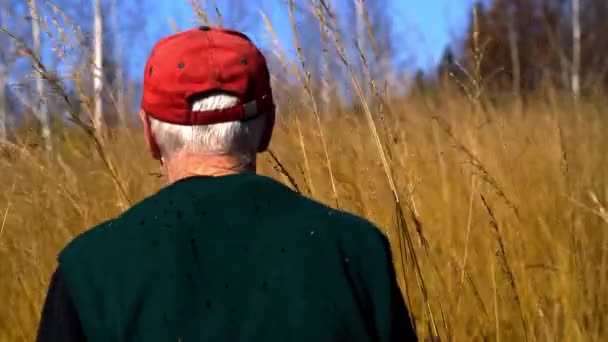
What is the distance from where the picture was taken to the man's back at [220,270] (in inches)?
39.4

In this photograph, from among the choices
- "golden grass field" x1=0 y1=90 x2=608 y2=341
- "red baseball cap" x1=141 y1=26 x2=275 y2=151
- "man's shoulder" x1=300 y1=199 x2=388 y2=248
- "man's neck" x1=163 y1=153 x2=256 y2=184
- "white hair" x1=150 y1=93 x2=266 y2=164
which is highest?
"red baseball cap" x1=141 y1=26 x2=275 y2=151

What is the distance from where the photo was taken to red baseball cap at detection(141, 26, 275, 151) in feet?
3.71

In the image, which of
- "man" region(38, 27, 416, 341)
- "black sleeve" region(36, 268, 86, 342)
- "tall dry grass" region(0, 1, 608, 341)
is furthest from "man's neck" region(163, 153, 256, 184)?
"tall dry grass" region(0, 1, 608, 341)

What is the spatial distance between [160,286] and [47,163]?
1711 mm

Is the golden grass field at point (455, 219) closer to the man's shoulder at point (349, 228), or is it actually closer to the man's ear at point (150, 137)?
the man's shoulder at point (349, 228)

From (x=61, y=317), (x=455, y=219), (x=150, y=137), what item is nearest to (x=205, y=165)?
(x=150, y=137)

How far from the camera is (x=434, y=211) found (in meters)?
2.79

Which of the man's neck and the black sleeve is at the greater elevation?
the man's neck

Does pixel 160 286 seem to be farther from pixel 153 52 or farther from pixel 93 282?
pixel 153 52

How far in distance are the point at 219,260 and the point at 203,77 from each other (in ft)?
0.99

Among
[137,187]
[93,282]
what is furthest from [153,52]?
[137,187]

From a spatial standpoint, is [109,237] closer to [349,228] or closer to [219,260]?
[219,260]

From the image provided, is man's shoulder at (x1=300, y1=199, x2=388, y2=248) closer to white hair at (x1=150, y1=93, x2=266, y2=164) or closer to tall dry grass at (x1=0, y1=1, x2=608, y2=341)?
white hair at (x1=150, y1=93, x2=266, y2=164)

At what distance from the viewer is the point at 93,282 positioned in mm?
1023
